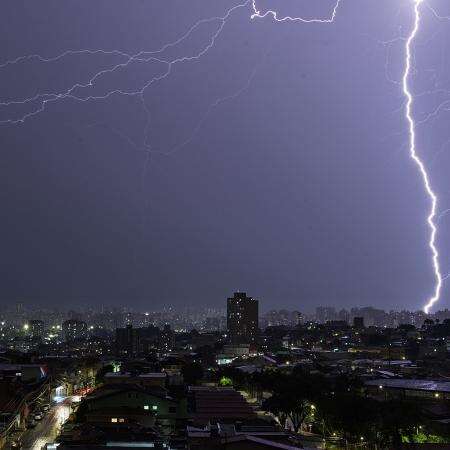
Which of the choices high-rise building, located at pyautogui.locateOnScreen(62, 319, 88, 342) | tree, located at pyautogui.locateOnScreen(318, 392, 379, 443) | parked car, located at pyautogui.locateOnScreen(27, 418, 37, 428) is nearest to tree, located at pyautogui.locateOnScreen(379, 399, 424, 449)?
tree, located at pyautogui.locateOnScreen(318, 392, 379, 443)

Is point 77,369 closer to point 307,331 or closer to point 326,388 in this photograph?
point 326,388

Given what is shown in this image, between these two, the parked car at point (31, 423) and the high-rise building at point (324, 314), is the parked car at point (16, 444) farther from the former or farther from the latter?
the high-rise building at point (324, 314)

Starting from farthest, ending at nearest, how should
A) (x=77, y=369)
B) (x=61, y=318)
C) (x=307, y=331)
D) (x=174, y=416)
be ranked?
(x=61, y=318)
(x=307, y=331)
(x=77, y=369)
(x=174, y=416)

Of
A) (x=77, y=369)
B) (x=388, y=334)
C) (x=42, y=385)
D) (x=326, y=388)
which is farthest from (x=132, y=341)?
(x=326, y=388)

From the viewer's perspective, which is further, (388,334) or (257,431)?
(388,334)

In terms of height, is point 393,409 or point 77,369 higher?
point 393,409

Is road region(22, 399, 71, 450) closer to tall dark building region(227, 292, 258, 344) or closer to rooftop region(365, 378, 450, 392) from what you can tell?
rooftop region(365, 378, 450, 392)

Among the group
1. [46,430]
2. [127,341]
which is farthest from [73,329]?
[46,430]
